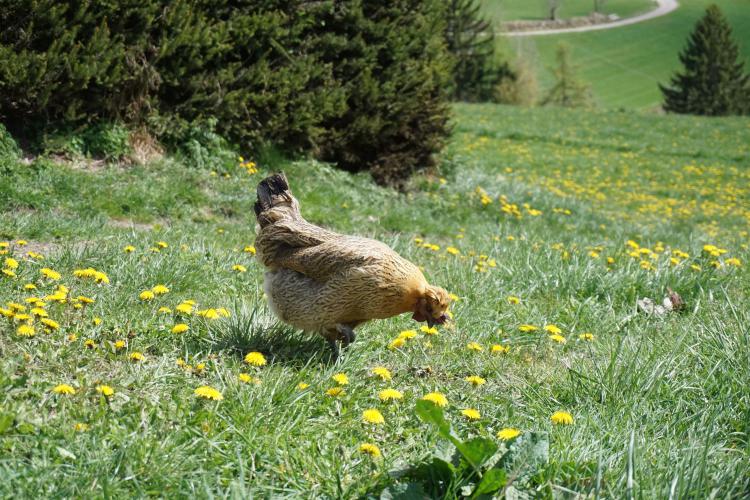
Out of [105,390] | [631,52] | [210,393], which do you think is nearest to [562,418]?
[210,393]

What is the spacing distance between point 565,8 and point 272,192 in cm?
8432

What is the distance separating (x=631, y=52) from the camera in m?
68.1

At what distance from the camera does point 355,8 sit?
9461mm

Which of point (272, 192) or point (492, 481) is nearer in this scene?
point (492, 481)

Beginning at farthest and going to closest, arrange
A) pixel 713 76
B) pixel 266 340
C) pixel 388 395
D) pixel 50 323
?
pixel 713 76 < pixel 266 340 < pixel 50 323 < pixel 388 395

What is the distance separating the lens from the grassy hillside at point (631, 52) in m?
60.2

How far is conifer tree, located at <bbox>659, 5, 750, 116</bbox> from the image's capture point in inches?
2167

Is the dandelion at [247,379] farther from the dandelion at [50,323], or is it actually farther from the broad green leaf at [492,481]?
the broad green leaf at [492,481]

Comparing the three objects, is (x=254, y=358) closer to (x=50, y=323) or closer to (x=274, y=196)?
(x=50, y=323)

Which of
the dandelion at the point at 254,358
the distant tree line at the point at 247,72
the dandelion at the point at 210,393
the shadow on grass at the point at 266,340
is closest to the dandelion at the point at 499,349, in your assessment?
the shadow on grass at the point at 266,340

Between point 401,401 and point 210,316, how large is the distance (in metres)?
1.10

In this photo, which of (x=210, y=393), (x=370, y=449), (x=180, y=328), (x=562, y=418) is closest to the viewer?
(x=370, y=449)

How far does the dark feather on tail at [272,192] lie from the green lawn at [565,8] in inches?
2963

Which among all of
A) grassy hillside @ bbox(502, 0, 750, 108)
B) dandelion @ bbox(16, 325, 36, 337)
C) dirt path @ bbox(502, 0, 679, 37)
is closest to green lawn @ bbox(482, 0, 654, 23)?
dirt path @ bbox(502, 0, 679, 37)
